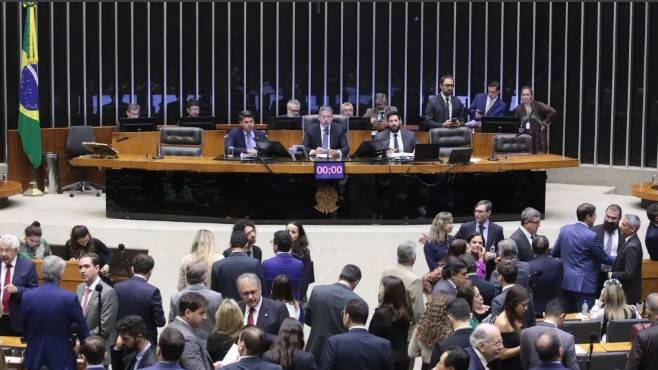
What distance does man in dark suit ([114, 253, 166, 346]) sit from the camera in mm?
9227

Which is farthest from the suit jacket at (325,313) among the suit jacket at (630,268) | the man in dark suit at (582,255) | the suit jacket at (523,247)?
the suit jacket at (630,268)

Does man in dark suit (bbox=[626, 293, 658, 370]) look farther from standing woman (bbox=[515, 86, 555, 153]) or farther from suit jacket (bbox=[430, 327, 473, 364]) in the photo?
standing woman (bbox=[515, 86, 555, 153])

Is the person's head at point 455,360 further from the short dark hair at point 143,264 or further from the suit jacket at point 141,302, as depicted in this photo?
the short dark hair at point 143,264

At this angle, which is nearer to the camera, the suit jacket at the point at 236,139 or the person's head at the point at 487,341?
the person's head at the point at 487,341

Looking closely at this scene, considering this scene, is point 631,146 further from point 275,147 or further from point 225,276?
point 225,276

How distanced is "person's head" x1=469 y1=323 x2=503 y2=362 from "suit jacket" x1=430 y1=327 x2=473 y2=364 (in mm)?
187

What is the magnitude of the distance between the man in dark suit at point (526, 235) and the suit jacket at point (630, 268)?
80 cm

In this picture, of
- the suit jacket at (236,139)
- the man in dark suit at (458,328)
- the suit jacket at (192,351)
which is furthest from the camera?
the suit jacket at (236,139)

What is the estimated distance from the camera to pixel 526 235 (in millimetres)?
11383

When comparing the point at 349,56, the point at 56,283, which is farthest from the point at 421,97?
the point at 56,283

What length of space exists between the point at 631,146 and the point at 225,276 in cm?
1078

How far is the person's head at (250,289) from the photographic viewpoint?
878 cm

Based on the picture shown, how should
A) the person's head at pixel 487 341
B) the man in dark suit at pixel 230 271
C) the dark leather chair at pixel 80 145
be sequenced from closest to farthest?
1. the person's head at pixel 487 341
2. the man in dark suit at pixel 230 271
3. the dark leather chair at pixel 80 145

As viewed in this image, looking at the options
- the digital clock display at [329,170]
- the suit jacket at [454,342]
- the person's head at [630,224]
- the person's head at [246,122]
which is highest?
the person's head at [246,122]
